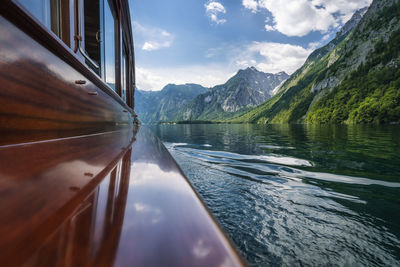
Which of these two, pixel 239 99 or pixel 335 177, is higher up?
pixel 239 99

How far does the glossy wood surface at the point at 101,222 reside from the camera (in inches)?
10.5

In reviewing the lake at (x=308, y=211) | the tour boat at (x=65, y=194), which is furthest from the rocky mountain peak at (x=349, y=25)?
the tour boat at (x=65, y=194)

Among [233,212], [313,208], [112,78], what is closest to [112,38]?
[112,78]

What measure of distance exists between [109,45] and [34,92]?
3.34 metres

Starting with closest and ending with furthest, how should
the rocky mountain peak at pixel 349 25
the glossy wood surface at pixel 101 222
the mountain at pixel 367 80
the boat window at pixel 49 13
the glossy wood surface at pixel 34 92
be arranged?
the glossy wood surface at pixel 101 222, the glossy wood surface at pixel 34 92, the boat window at pixel 49 13, the mountain at pixel 367 80, the rocky mountain peak at pixel 349 25

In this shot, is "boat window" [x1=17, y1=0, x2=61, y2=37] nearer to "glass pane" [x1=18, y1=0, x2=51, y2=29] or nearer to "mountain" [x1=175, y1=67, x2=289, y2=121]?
"glass pane" [x1=18, y1=0, x2=51, y2=29]

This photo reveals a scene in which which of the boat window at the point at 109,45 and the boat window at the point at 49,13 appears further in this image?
the boat window at the point at 109,45

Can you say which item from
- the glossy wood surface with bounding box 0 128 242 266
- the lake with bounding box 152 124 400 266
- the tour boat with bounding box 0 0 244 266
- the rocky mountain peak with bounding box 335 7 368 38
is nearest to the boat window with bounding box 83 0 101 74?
the tour boat with bounding box 0 0 244 266

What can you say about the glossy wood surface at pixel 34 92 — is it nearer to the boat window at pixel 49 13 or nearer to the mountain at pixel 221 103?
the boat window at pixel 49 13

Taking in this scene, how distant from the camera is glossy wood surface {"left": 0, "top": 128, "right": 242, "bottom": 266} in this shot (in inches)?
10.5

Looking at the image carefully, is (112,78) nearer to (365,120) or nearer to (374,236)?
(374,236)

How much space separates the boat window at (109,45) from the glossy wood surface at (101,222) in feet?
11.0

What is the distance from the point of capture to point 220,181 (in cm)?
314

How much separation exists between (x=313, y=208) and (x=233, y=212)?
865 mm
